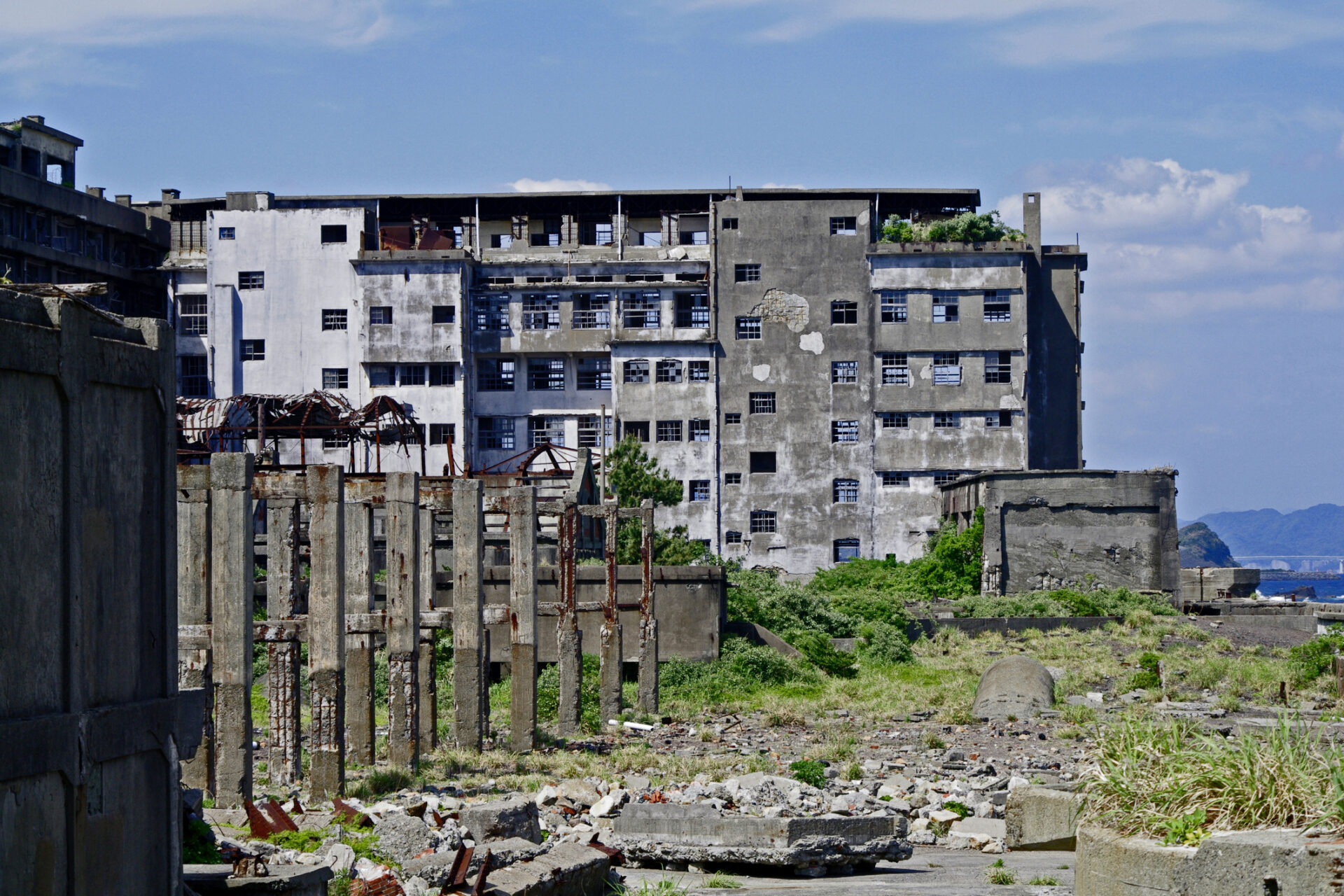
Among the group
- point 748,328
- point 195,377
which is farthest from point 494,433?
point 195,377

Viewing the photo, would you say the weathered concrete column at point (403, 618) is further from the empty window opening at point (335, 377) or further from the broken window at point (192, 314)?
the broken window at point (192, 314)

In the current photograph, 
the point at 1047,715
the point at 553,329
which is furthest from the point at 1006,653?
the point at 553,329


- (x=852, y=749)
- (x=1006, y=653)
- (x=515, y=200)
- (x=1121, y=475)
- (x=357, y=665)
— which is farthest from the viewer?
(x=515, y=200)

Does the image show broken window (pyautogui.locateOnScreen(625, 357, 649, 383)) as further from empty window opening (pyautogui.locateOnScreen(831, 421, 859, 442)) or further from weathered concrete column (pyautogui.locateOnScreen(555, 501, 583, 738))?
weathered concrete column (pyautogui.locateOnScreen(555, 501, 583, 738))

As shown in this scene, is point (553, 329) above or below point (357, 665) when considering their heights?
above

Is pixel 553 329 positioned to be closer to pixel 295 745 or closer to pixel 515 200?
pixel 515 200

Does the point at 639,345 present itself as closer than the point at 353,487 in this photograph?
No

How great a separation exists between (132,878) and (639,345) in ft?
176

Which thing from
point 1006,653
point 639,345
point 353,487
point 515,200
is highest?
point 515,200

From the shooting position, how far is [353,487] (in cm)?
2506

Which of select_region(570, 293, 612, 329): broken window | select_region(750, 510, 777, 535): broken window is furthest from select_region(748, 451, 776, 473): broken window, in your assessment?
select_region(570, 293, 612, 329): broken window

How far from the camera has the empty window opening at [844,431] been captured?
62625mm

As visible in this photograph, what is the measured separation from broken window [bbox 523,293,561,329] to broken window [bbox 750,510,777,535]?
11220 mm

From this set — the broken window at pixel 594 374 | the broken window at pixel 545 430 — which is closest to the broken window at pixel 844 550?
the broken window at pixel 594 374
